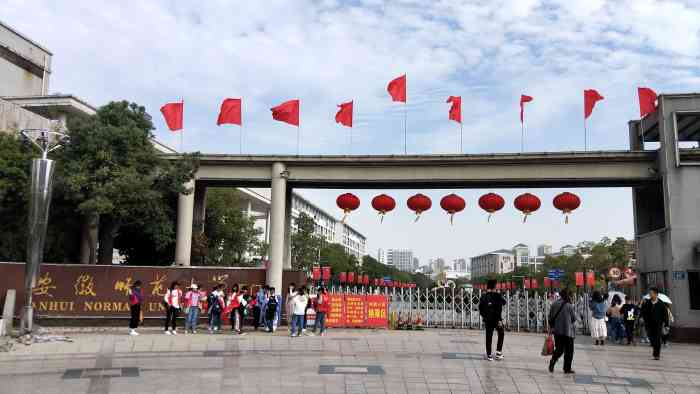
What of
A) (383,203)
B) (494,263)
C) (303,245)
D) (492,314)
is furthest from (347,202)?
(494,263)

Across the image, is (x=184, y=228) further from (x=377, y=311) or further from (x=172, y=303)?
(x=377, y=311)

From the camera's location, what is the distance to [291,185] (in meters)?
20.8

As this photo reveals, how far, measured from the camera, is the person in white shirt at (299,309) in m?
14.8

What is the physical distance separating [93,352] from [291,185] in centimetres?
1021

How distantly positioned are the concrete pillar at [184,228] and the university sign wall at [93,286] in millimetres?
2107

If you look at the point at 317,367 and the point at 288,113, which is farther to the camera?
the point at 288,113

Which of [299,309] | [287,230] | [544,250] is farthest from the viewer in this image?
[544,250]

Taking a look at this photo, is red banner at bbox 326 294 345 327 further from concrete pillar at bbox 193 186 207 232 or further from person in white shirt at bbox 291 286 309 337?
concrete pillar at bbox 193 186 207 232

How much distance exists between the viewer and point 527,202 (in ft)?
57.4

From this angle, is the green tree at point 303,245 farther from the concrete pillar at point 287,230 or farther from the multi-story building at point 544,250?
the multi-story building at point 544,250

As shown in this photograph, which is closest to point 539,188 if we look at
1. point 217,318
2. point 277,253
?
point 277,253

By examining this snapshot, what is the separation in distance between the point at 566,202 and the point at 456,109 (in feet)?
15.3

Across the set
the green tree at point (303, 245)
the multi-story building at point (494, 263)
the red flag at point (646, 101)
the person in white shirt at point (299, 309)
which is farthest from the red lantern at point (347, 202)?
the multi-story building at point (494, 263)

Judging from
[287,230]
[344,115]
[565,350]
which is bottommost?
[565,350]
